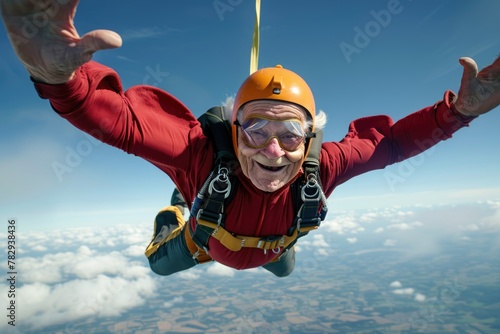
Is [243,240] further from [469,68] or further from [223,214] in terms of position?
[469,68]

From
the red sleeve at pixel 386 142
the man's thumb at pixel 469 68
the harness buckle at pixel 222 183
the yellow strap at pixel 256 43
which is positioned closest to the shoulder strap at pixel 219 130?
the harness buckle at pixel 222 183

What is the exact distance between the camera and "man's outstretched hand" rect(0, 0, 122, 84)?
1.26m

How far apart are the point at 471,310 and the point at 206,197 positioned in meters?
173

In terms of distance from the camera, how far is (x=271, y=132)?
2652mm

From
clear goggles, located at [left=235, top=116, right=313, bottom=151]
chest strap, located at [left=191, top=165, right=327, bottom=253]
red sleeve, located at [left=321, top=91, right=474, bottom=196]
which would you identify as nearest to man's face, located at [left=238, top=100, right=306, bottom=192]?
clear goggles, located at [left=235, top=116, right=313, bottom=151]

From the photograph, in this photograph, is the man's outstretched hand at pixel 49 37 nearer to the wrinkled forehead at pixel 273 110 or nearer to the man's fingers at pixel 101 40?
the man's fingers at pixel 101 40

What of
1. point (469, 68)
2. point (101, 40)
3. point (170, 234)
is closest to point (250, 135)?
point (101, 40)

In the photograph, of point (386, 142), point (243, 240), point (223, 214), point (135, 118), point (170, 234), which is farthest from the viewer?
point (170, 234)

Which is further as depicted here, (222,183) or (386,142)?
(386,142)

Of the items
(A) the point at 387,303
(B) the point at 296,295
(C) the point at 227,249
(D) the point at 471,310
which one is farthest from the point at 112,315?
(C) the point at 227,249

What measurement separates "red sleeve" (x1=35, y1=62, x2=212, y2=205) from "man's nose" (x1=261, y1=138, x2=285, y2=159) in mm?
594

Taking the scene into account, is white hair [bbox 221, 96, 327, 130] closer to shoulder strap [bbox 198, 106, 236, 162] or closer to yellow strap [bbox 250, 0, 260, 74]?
shoulder strap [bbox 198, 106, 236, 162]

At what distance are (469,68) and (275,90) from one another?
1.77 m

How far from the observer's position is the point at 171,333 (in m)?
121
